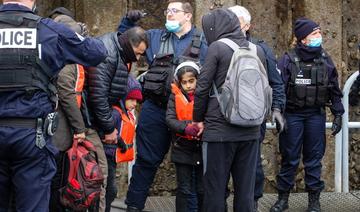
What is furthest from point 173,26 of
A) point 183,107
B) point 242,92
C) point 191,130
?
point 242,92

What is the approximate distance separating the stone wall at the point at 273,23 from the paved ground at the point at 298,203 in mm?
628

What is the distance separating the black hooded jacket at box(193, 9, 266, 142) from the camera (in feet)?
19.7

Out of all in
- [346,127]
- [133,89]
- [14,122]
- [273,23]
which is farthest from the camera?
[273,23]

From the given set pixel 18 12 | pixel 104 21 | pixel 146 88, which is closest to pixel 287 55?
pixel 146 88

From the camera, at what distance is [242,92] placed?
591 cm

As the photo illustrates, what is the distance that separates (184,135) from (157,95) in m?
0.65

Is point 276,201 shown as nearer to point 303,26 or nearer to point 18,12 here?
point 303,26

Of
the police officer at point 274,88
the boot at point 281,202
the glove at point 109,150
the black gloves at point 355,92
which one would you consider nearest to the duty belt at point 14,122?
the glove at point 109,150

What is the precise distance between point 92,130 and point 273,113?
186 cm

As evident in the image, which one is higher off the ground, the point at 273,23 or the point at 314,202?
the point at 273,23

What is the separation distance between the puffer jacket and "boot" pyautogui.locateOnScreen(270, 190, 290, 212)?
2119 millimetres

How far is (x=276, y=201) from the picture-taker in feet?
25.9

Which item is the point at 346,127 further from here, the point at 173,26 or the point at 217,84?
the point at 217,84

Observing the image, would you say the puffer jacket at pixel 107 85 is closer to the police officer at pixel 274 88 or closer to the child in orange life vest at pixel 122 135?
the child in orange life vest at pixel 122 135
